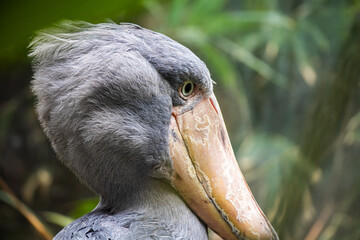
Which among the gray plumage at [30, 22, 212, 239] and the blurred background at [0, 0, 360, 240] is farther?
the blurred background at [0, 0, 360, 240]

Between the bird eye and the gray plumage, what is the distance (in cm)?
1

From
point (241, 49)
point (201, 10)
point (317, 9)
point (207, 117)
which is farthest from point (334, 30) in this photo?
point (207, 117)

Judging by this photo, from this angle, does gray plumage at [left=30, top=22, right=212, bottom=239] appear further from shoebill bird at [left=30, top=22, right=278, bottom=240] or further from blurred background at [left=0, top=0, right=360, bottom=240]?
blurred background at [left=0, top=0, right=360, bottom=240]

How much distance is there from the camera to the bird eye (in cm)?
102

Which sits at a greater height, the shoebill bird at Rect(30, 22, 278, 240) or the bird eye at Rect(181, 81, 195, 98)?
the bird eye at Rect(181, 81, 195, 98)

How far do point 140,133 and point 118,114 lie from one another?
6 centimetres

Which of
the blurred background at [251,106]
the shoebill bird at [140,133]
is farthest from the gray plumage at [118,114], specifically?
the blurred background at [251,106]

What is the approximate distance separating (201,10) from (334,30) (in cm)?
145

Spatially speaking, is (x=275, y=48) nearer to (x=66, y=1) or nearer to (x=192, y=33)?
(x=192, y=33)

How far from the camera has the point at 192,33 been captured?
8.60 ft

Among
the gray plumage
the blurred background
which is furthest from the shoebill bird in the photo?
the blurred background

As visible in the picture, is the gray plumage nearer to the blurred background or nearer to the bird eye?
the bird eye

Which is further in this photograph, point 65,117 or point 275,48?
point 275,48

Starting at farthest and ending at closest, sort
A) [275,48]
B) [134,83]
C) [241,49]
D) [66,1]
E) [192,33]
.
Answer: [275,48]
[241,49]
[192,33]
[134,83]
[66,1]
